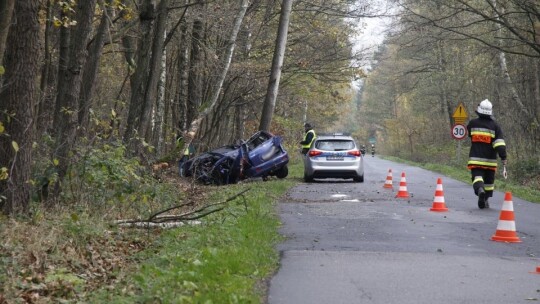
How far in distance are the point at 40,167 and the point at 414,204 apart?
823 cm

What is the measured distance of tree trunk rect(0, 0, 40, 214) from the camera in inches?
361

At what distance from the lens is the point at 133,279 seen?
693 cm

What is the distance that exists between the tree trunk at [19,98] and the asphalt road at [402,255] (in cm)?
342

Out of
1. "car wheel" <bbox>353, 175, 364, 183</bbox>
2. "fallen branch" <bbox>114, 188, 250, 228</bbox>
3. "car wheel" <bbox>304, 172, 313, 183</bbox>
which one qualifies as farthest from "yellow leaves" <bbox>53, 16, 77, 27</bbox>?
"car wheel" <bbox>353, 175, 364, 183</bbox>

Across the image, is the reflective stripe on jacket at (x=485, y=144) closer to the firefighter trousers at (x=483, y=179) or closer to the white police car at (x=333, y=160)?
the firefighter trousers at (x=483, y=179)

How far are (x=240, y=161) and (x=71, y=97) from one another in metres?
9.89

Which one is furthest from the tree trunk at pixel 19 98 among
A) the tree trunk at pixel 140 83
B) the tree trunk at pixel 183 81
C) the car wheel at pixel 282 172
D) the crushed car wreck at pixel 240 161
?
the car wheel at pixel 282 172

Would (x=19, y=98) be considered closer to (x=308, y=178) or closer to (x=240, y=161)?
(x=240, y=161)

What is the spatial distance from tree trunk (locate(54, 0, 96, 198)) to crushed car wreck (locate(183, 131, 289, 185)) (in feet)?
26.7

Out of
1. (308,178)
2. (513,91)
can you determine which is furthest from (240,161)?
(513,91)

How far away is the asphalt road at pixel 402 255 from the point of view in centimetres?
692

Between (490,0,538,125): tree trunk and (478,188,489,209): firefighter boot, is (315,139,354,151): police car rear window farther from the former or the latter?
(478,188,489,209): firefighter boot

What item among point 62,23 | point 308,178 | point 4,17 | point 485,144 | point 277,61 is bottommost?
point 308,178

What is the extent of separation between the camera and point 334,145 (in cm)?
2345
